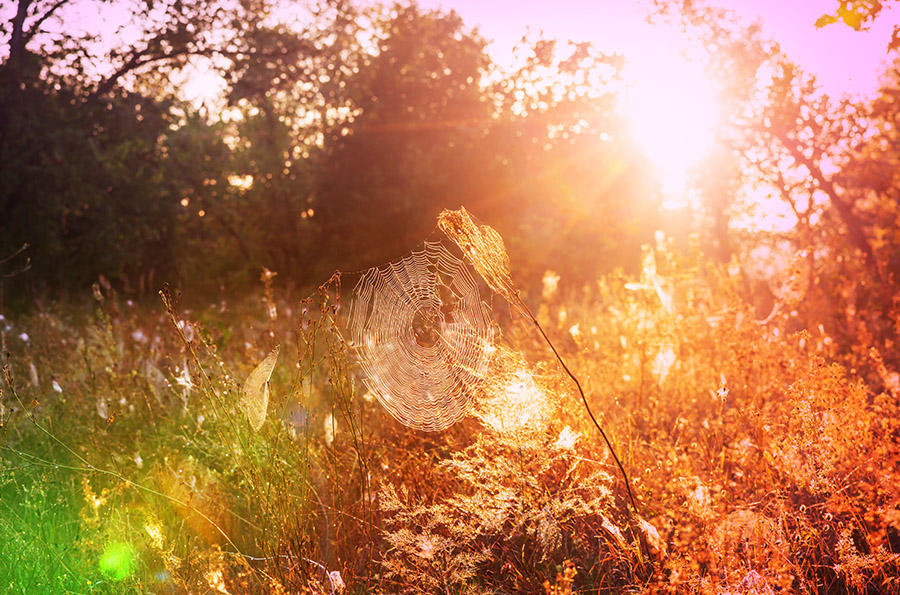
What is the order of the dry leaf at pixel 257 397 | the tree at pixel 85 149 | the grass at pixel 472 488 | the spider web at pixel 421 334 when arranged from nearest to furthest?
the grass at pixel 472 488 → the dry leaf at pixel 257 397 → the spider web at pixel 421 334 → the tree at pixel 85 149

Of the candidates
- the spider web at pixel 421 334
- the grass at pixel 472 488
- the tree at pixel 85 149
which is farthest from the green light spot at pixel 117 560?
the tree at pixel 85 149

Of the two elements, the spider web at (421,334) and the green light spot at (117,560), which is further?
the spider web at (421,334)

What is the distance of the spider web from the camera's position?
3104mm

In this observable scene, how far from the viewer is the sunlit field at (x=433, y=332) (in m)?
2.52

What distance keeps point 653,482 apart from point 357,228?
553 inches

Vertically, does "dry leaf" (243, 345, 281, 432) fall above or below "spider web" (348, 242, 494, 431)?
below

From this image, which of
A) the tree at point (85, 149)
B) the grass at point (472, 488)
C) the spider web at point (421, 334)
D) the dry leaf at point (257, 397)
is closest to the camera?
the grass at point (472, 488)

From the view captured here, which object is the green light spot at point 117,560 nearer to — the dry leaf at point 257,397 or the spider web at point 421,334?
the dry leaf at point 257,397

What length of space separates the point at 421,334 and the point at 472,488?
756 millimetres

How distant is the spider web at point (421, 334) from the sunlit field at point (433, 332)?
0.08 ft

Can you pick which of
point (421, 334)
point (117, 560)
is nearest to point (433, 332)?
point (421, 334)

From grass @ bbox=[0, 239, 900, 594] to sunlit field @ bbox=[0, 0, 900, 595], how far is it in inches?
1.1

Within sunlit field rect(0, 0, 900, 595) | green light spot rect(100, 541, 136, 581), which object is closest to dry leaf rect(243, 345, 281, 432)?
sunlit field rect(0, 0, 900, 595)

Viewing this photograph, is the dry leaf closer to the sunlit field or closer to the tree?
the sunlit field
